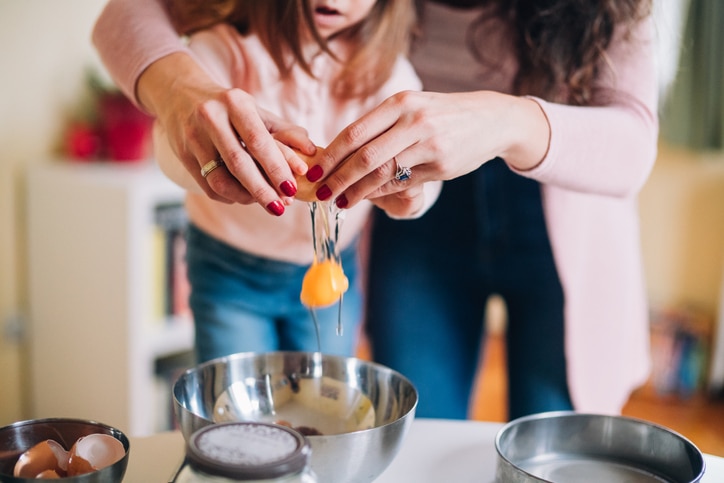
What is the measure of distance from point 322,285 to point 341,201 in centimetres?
11

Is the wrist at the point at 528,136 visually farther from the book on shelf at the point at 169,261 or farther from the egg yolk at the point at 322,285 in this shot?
the book on shelf at the point at 169,261

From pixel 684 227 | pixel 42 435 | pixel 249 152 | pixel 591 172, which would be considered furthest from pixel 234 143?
pixel 684 227

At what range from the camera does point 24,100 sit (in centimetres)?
209

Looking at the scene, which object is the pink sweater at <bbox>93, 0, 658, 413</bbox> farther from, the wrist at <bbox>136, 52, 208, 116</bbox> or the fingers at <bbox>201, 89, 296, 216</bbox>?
the fingers at <bbox>201, 89, 296, 216</bbox>

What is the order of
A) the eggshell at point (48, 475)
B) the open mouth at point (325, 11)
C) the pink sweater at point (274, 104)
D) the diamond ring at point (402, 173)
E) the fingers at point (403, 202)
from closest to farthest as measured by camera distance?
the eggshell at point (48, 475) → the diamond ring at point (402, 173) → the fingers at point (403, 202) → the open mouth at point (325, 11) → the pink sweater at point (274, 104)

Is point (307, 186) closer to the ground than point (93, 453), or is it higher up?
higher up

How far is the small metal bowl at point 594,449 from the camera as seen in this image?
85 centimetres

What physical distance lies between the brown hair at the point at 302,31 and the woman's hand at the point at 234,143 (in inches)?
8.4

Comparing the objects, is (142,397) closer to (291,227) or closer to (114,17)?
(291,227)

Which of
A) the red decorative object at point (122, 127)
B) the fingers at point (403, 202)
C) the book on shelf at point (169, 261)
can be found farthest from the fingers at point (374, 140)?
the red decorative object at point (122, 127)

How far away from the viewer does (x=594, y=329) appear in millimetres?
1248

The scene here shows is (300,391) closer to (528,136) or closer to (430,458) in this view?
(430,458)

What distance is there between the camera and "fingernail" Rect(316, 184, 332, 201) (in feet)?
2.63

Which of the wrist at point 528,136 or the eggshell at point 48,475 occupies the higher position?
the wrist at point 528,136
